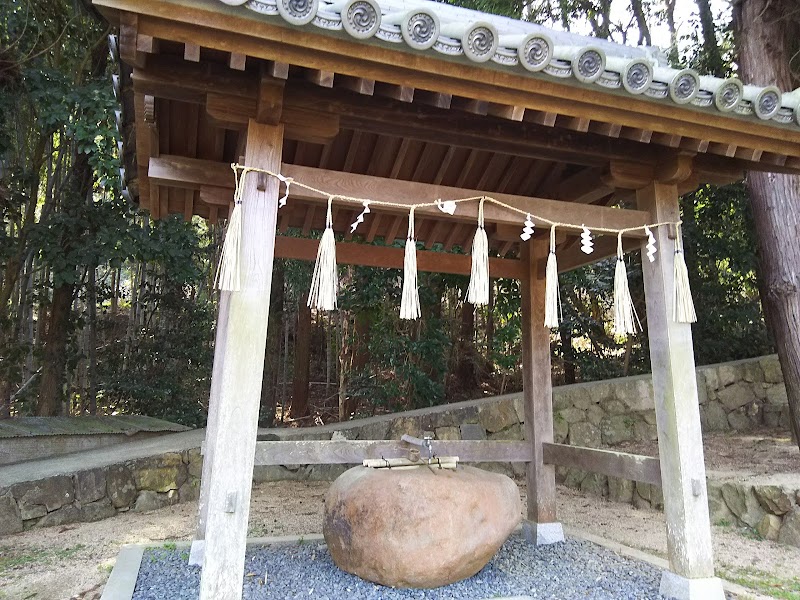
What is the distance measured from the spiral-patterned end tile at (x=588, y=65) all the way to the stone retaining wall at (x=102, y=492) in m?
4.57

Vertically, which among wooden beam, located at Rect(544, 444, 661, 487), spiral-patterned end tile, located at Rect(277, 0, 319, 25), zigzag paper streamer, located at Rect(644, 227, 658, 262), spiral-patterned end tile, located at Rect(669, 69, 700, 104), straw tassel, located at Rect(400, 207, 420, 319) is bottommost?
wooden beam, located at Rect(544, 444, 661, 487)

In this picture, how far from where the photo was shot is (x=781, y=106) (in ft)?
7.73

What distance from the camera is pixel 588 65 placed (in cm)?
208

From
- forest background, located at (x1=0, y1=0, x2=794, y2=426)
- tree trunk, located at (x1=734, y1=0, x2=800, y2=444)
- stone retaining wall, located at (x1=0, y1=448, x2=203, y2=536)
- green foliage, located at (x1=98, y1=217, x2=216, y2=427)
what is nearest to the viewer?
stone retaining wall, located at (x1=0, y1=448, x2=203, y2=536)

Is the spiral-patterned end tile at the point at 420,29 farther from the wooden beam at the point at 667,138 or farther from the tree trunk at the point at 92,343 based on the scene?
the tree trunk at the point at 92,343

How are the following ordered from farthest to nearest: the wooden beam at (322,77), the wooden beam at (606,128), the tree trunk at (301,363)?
the tree trunk at (301,363) → the wooden beam at (606,128) → the wooden beam at (322,77)

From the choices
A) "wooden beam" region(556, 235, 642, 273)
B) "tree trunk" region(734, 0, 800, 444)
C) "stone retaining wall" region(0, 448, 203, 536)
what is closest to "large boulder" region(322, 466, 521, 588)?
"wooden beam" region(556, 235, 642, 273)

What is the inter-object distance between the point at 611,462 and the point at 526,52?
2094 mm

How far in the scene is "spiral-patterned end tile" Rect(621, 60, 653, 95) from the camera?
211 centimetres

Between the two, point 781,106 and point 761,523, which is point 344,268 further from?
point 781,106

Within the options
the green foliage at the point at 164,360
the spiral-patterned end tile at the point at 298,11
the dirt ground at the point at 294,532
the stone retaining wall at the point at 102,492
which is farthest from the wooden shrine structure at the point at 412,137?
the green foliage at the point at 164,360

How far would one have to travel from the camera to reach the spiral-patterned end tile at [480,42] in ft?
6.23

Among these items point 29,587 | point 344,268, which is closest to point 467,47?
point 29,587

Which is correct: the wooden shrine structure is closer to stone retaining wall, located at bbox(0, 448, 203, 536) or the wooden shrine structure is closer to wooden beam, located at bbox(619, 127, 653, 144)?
wooden beam, located at bbox(619, 127, 653, 144)
